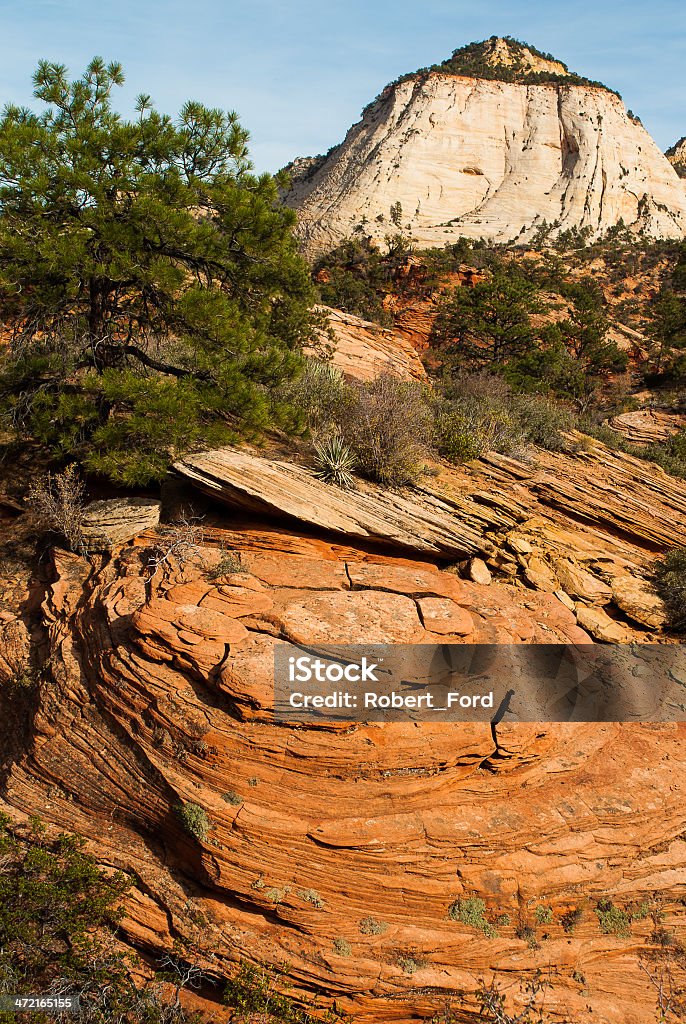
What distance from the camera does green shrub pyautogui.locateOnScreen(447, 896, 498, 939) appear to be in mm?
5785

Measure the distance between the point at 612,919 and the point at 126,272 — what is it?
9.35 metres

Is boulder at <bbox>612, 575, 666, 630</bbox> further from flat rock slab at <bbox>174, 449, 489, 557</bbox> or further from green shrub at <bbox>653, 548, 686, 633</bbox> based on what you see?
flat rock slab at <bbox>174, 449, 489, 557</bbox>

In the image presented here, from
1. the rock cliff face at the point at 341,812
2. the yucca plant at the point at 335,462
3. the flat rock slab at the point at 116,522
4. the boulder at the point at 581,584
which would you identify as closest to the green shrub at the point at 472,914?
the rock cliff face at the point at 341,812

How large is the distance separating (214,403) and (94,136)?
12.6 feet

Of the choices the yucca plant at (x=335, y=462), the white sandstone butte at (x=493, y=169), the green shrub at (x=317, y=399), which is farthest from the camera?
the white sandstone butte at (x=493, y=169)

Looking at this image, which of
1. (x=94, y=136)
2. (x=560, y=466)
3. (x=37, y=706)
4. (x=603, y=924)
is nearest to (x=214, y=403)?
(x=94, y=136)

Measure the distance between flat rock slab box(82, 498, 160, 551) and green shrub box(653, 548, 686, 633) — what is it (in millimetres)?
7242

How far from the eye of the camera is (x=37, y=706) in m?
7.13

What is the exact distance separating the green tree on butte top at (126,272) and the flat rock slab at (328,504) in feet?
2.48

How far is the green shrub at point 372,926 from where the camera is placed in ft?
18.5

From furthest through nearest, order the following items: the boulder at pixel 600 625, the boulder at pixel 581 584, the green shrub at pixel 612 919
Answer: the boulder at pixel 581 584, the boulder at pixel 600 625, the green shrub at pixel 612 919

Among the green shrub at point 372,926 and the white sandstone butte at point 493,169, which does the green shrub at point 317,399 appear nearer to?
the green shrub at point 372,926

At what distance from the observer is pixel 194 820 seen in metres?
5.83

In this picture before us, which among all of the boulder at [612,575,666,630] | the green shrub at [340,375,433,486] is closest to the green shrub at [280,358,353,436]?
the green shrub at [340,375,433,486]
